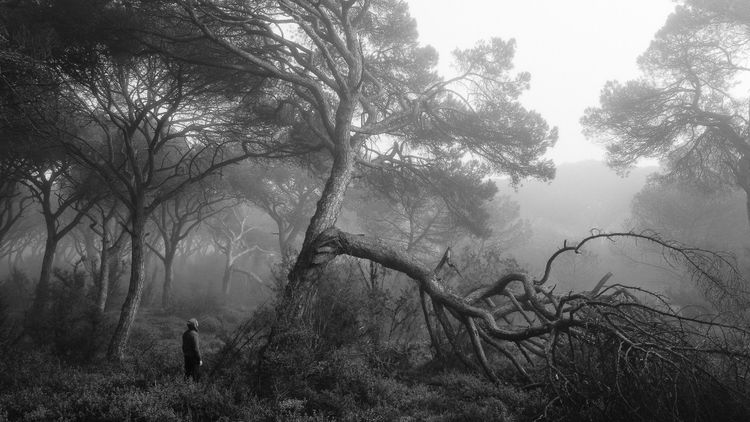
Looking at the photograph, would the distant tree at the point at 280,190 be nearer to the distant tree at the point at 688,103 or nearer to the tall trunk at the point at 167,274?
the tall trunk at the point at 167,274

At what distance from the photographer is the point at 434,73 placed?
11.2m

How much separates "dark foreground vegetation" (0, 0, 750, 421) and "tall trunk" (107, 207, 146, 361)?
0.05m

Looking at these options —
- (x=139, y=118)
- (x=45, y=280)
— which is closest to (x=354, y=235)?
(x=139, y=118)

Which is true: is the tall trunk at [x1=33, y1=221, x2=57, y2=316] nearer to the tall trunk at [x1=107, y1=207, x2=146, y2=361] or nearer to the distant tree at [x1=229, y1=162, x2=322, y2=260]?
the tall trunk at [x1=107, y1=207, x2=146, y2=361]

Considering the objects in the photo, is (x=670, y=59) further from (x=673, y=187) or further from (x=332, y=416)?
(x=332, y=416)

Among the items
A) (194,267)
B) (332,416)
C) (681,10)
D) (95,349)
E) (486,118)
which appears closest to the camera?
(332,416)

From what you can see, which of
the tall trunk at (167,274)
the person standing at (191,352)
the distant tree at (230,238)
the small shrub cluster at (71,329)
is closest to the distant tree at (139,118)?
the small shrub cluster at (71,329)

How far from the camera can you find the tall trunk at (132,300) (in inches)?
313

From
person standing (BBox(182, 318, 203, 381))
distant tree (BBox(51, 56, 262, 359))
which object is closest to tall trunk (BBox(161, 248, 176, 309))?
distant tree (BBox(51, 56, 262, 359))

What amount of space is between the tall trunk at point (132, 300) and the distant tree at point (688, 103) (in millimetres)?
14822

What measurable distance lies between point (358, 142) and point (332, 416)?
5.68 m

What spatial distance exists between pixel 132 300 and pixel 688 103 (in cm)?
1709

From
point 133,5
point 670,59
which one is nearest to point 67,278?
point 133,5

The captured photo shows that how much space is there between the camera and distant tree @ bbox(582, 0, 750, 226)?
11.8 metres
